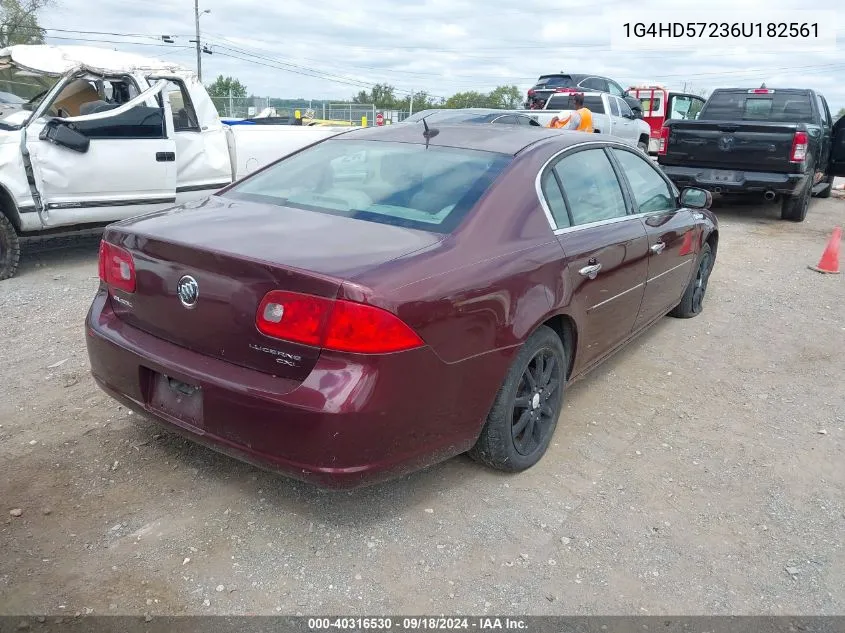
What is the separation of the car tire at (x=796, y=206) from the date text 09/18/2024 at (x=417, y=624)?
10047 millimetres

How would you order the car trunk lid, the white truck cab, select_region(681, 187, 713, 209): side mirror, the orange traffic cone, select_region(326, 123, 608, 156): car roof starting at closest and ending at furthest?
the car trunk lid, select_region(326, 123, 608, 156): car roof, select_region(681, 187, 713, 209): side mirror, the orange traffic cone, the white truck cab

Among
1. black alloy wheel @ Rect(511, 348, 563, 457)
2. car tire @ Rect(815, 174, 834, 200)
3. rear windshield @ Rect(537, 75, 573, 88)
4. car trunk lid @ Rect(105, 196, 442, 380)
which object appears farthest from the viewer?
rear windshield @ Rect(537, 75, 573, 88)

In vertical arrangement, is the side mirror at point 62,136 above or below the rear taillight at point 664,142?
below

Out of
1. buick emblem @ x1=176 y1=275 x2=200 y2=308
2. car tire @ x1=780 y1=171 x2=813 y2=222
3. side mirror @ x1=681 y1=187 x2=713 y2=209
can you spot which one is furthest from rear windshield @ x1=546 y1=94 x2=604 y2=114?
buick emblem @ x1=176 y1=275 x2=200 y2=308

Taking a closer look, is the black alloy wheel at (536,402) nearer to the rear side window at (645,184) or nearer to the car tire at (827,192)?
the rear side window at (645,184)

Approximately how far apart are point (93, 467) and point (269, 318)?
1.34 metres

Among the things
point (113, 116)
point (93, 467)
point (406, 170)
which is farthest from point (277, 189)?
point (113, 116)

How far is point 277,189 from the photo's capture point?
346 cm

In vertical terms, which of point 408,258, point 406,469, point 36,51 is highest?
point 36,51

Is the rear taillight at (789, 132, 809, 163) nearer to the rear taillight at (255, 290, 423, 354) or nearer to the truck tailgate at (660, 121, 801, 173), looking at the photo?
the truck tailgate at (660, 121, 801, 173)

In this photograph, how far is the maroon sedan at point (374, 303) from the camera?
240 centimetres

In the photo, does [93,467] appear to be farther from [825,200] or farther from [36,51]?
[825,200]

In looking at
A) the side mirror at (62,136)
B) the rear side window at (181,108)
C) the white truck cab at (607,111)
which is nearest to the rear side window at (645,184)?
the side mirror at (62,136)

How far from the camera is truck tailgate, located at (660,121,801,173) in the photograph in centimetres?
962
